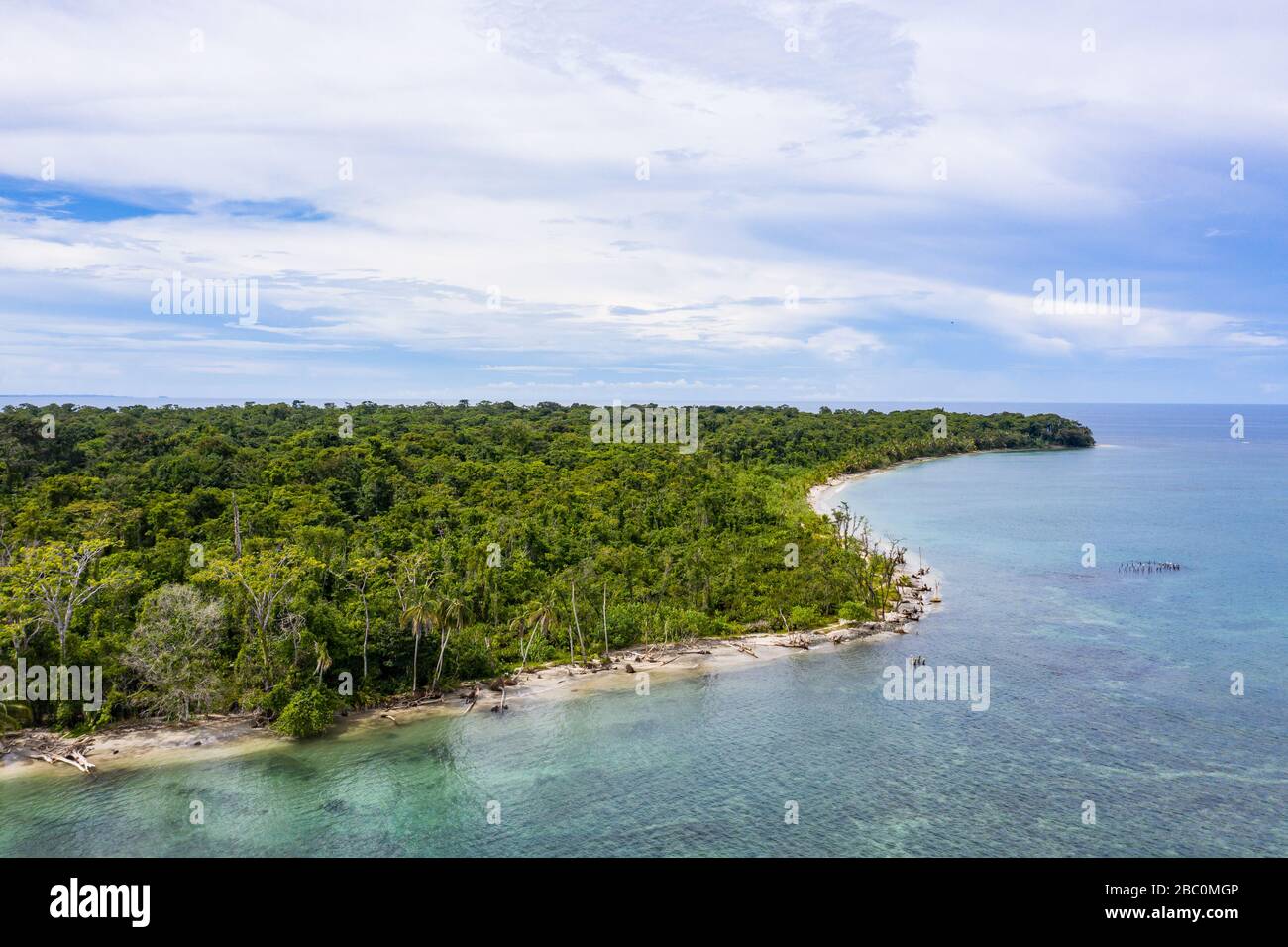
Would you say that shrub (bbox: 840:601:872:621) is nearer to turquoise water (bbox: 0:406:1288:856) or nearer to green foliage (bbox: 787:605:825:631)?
green foliage (bbox: 787:605:825:631)

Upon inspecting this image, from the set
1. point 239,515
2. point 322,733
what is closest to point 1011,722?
point 322,733

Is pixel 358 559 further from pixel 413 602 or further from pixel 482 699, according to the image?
pixel 482 699

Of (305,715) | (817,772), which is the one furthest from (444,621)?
(817,772)

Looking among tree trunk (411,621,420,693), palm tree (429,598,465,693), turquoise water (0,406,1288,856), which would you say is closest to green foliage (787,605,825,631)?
turquoise water (0,406,1288,856)

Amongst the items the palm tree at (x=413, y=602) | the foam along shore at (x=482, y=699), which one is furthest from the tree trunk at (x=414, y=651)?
the foam along shore at (x=482, y=699)
